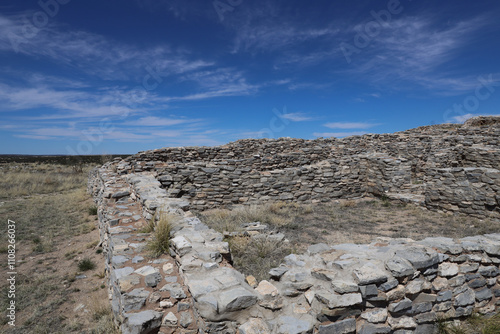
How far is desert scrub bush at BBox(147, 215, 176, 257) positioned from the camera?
3.81 m

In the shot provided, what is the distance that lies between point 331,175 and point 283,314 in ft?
26.6

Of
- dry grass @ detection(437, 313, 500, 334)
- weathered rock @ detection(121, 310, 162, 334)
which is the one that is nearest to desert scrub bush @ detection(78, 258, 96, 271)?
weathered rock @ detection(121, 310, 162, 334)

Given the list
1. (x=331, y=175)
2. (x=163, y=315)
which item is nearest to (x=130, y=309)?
(x=163, y=315)

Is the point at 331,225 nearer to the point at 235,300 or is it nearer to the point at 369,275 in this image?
the point at 369,275

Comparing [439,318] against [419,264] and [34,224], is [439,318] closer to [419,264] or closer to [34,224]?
[419,264]

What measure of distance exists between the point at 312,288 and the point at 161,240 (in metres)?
2.30

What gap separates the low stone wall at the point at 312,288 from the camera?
2.44 metres

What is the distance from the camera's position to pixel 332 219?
287 inches

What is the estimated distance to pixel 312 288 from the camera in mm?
2758

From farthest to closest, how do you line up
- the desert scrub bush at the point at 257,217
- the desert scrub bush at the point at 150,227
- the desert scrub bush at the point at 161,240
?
the desert scrub bush at the point at 257,217
the desert scrub bush at the point at 150,227
the desert scrub bush at the point at 161,240

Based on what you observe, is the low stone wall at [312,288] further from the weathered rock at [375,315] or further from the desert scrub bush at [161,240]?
the desert scrub bush at [161,240]

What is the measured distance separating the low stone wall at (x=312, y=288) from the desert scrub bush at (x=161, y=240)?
11 centimetres

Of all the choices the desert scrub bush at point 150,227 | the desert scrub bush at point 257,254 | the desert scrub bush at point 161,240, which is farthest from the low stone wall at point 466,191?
the desert scrub bush at point 150,227

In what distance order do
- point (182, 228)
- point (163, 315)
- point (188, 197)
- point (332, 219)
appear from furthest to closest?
point (188, 197) < point (332, 219) < point (182, 228) < point (163, 315)
